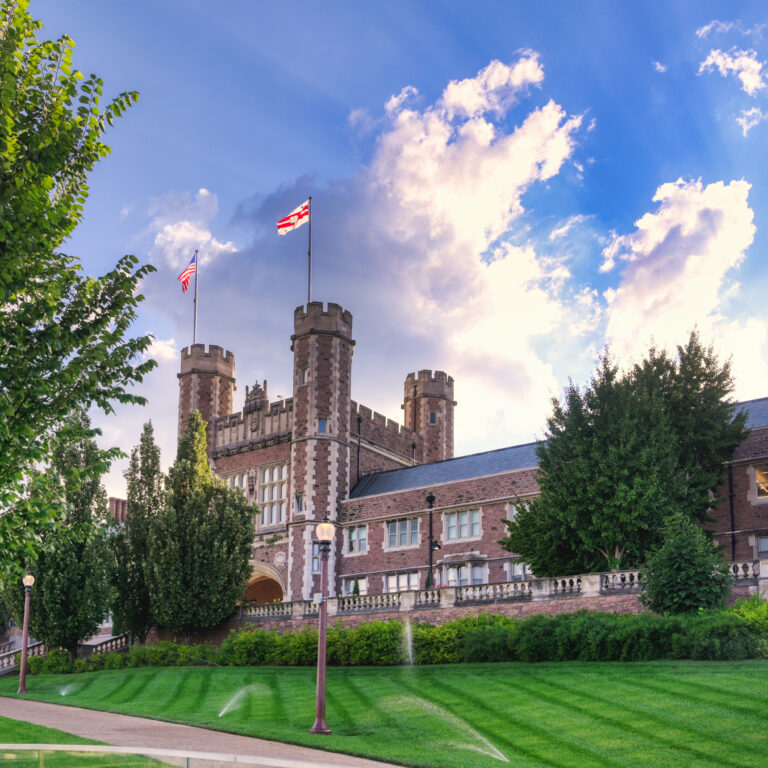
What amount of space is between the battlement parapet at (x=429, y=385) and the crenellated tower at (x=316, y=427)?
10212 mm

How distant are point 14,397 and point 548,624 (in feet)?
56.3

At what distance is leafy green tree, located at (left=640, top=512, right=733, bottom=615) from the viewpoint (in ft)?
79.8

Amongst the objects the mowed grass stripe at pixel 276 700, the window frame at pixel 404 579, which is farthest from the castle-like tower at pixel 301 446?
the mowed grass stripe at pixel 276 700

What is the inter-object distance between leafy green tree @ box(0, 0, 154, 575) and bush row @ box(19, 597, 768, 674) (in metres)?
15.1

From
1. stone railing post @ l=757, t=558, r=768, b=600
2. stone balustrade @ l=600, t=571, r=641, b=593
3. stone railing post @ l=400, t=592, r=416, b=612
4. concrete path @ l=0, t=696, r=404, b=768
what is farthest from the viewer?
stone railing post @ l=400, t=592, r=416, b=612

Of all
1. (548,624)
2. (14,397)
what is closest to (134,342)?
(14,397)

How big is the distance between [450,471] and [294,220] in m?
15.8

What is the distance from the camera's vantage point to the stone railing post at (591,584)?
1118 inches

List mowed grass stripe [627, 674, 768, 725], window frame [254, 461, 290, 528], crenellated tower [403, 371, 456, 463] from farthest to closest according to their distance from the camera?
1. crenellated tower [403, 371, 456, 463]
2. window frame [254, 461, 290, 528]
3. mowed grass stripe [627, 674, 768, 725]

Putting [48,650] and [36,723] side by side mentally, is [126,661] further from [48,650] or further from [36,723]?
[36,723]

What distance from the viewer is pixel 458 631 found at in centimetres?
2811

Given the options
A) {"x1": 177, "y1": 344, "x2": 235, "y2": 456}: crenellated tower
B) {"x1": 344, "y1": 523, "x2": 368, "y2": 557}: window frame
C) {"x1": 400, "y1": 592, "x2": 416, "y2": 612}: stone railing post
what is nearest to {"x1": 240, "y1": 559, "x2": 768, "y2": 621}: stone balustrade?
{"x1": 400, "y1": 592, "x2": 416, "y2": 612}: stone railing post

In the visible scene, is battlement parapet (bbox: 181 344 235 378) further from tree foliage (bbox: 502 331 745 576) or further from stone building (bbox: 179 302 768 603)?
tree foliage (bbox: 502 331 745 576)

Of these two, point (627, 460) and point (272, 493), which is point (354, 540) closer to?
point (272, 493)
